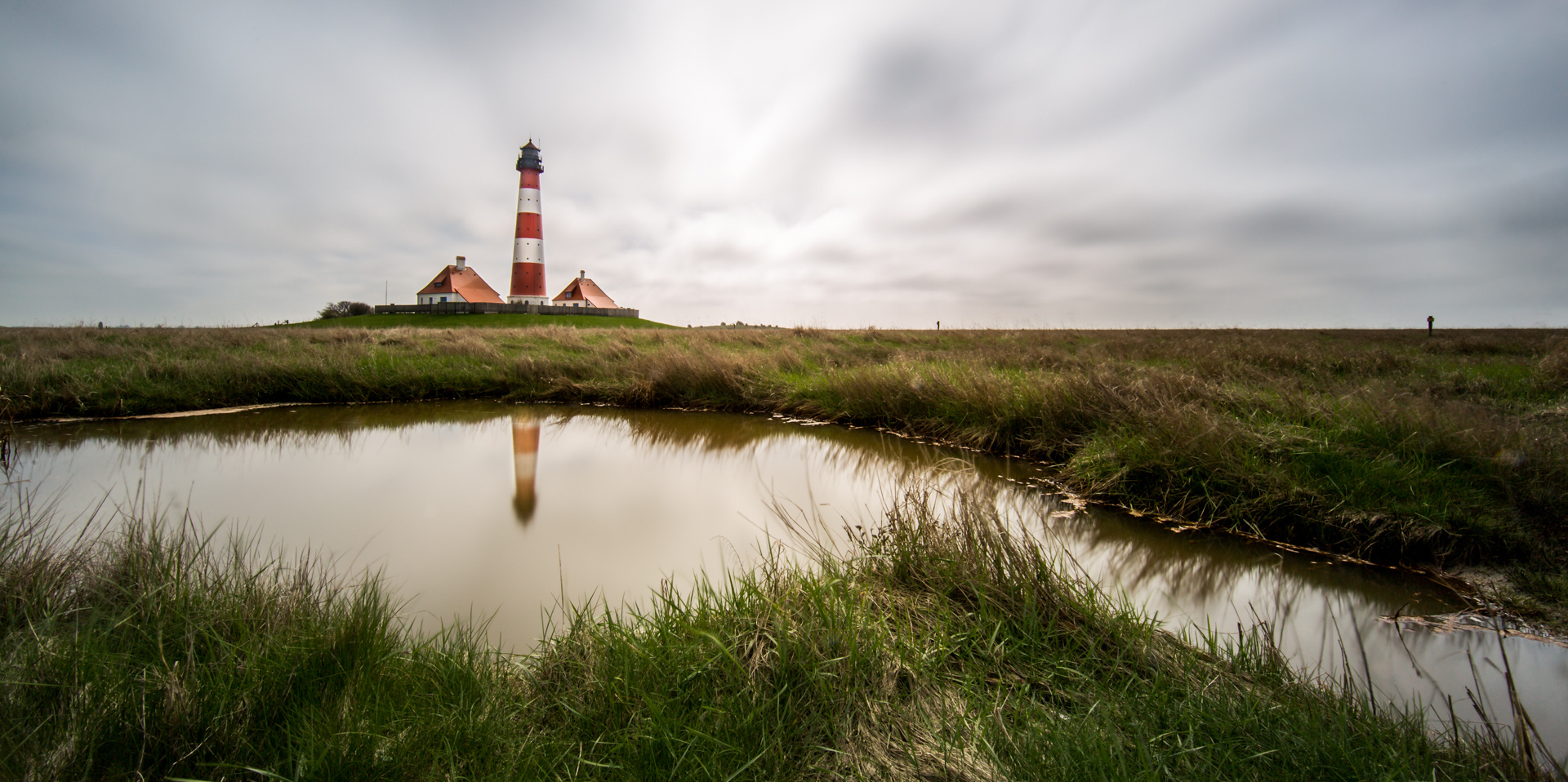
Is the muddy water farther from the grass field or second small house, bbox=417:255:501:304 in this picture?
second small house, bbox=417:255:501:304

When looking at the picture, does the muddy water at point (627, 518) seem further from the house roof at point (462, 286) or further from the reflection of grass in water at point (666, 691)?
the house roof at point (462, 286)

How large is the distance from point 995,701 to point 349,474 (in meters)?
5.41

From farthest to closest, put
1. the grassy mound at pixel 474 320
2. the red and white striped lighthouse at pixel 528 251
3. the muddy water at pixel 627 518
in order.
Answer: the red and white striped lighthouse at pixel 528 251, the grassy mound at pixel 474 320, the muddy water at pixel 627 518

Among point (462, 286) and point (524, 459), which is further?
point (462, 286)

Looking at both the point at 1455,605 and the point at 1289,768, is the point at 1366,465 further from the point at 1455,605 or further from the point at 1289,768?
the point at 1289,768

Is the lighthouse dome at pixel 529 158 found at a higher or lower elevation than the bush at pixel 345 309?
higher

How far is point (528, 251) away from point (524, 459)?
4096 centimetres

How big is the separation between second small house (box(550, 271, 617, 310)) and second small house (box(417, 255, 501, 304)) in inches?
196

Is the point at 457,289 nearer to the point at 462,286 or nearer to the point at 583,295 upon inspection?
the point at 462,286

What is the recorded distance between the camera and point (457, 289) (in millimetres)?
44594

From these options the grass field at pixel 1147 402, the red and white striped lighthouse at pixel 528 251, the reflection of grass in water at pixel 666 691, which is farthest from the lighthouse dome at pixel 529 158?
the reflection of grass in water at pixel 666 691

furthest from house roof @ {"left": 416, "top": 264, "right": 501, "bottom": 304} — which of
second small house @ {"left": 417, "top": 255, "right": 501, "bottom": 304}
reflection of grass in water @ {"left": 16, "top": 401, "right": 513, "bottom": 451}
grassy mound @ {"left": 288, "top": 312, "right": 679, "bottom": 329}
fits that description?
reflection of grass in water @ {"left": 16, "top": 401, "right": 513, "bottom": 451}

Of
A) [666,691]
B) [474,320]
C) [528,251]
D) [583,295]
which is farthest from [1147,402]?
[583,295]

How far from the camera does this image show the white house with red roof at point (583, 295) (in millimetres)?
48000
